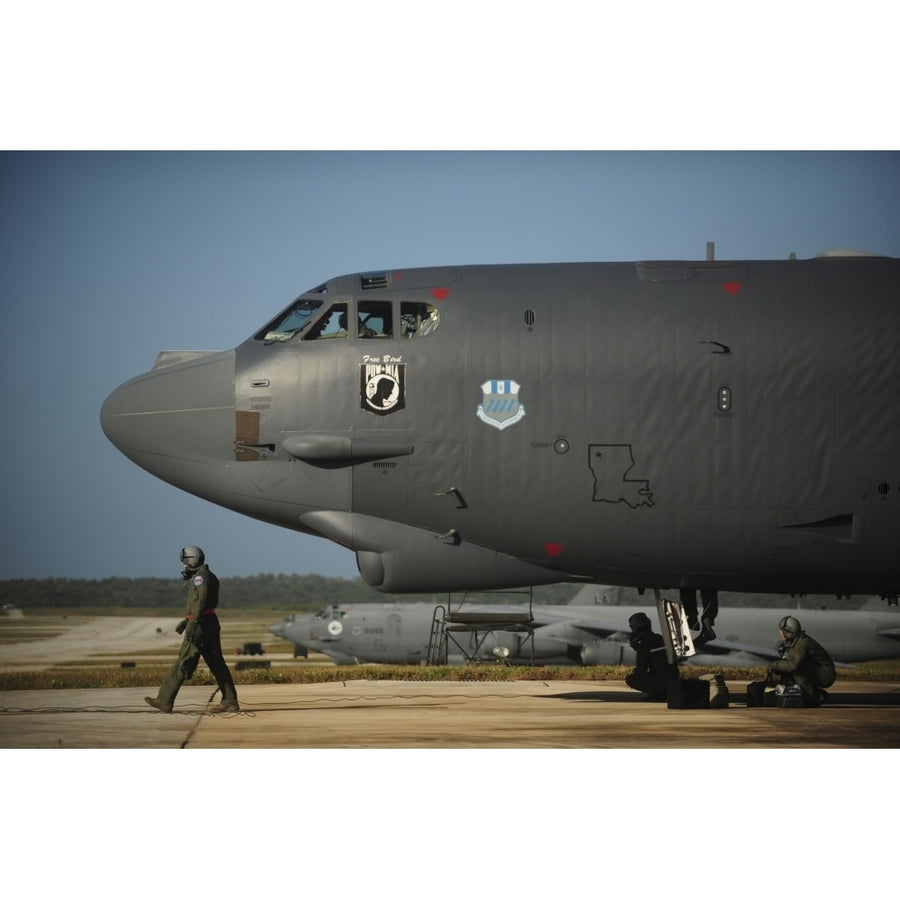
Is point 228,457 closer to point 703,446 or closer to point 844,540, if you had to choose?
point 703,446

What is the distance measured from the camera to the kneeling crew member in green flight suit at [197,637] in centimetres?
1238

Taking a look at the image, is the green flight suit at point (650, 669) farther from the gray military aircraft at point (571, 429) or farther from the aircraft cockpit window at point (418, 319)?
the aircraft cockpit window at point (418, 319)

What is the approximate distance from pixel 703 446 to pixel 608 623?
29091mm

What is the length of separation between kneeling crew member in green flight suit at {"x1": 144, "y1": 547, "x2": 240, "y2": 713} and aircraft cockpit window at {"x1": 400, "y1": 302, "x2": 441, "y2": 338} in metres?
3.37

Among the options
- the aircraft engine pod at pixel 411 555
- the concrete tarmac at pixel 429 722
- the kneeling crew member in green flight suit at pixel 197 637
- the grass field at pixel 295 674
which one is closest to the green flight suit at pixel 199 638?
the kneeling crew member in green flight suit at pixel 197 637

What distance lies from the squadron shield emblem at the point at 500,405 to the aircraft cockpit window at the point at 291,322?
6.53ft

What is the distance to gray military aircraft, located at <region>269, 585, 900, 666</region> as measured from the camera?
125 feet

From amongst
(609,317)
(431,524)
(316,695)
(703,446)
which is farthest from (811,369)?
(316,695)

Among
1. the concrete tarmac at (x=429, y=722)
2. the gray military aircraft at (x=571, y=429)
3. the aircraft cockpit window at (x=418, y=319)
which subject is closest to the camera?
the concrete tarmac at (x=429, y=722)

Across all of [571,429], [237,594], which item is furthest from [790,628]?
[237,594]

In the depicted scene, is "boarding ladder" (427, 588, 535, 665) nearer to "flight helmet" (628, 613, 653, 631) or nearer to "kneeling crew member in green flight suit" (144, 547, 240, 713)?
"flight helmet" (628, 613, 653, 631)

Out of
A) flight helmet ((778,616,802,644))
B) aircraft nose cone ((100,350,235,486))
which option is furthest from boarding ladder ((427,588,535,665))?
aircraft nose cone ((100,350,235,486))

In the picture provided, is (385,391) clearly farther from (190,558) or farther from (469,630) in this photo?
(469,630)

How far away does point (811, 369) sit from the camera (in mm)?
11961
